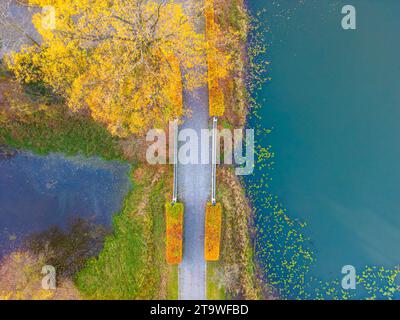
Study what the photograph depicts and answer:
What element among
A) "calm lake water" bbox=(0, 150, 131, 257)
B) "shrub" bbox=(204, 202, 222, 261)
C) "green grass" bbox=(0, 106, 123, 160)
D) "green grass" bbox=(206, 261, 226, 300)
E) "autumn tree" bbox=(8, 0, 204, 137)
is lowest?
"green grass" bbox=(206, 261, 226, 300)

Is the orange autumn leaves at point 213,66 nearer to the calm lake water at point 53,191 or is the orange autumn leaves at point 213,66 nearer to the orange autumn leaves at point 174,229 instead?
the orange autumn leaves at point 174,229

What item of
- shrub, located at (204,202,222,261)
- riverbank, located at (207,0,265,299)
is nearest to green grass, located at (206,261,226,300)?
riverbank, located at (207,0,265,299)

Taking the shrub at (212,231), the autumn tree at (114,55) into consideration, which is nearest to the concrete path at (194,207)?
the shrub at (212,231)

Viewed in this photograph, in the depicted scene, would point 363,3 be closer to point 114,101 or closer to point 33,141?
point 114,101

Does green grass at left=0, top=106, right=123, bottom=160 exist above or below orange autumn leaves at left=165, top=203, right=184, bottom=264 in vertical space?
above

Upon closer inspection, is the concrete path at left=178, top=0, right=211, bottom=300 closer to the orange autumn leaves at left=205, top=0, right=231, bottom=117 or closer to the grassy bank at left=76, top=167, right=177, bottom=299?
the orange autumn leaves at left=205, top=0, right=231, bottom=117
